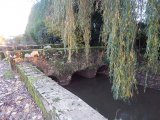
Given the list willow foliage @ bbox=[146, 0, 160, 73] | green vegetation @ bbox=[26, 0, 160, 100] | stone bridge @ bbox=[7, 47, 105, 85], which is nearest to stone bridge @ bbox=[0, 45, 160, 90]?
stone bridge @ bbox=[7, 47, 105, 85]

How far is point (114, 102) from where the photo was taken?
20.8ft

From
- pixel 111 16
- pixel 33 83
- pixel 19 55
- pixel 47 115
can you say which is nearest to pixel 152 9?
pixel 111 16

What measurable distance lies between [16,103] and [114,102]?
368 cm

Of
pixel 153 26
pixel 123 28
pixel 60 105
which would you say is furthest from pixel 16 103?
A: pixel 153 26

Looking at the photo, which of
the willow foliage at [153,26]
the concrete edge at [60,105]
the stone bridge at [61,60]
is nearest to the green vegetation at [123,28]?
the willow foliage at [153,26]

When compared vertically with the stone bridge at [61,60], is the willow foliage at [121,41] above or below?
above

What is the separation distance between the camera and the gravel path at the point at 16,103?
2961 mm

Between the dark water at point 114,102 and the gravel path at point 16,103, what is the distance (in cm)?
251

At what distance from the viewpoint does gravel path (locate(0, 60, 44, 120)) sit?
2961 mm

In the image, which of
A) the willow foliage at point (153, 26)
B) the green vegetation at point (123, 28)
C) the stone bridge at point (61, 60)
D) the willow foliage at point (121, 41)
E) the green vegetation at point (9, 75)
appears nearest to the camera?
the willow foliage at point (153, 26)

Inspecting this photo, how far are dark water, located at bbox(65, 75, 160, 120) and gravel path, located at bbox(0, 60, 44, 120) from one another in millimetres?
2509

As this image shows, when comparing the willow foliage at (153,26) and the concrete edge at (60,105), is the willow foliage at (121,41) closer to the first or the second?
the willow foliage at (153,26)

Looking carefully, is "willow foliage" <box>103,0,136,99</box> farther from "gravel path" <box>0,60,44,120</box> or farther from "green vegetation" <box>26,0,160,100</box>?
"gravel path" <box>0,60,44,120</box>

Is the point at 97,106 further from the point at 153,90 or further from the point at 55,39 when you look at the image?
the point at 55,39
